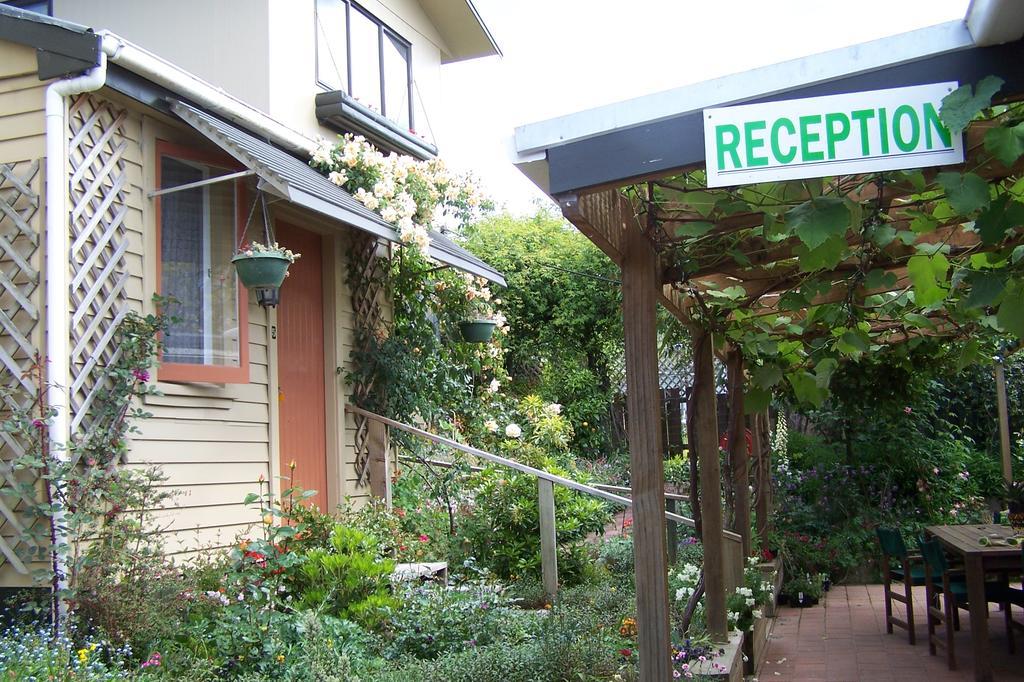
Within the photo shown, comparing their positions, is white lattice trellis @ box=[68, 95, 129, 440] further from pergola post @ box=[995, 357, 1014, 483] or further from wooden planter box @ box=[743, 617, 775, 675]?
pergola post @ box=[995, 357, 1014, 483]

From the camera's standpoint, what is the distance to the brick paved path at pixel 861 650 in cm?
630

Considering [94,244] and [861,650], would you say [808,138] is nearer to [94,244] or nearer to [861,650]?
[94,244]

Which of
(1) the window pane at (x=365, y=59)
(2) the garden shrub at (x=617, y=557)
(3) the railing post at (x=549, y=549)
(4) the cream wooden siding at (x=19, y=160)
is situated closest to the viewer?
(4) the cream wooden siding at (x=19, y=160)

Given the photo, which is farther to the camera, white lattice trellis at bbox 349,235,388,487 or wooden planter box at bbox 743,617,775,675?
white lattice trellis at bbox 349,235,388,487

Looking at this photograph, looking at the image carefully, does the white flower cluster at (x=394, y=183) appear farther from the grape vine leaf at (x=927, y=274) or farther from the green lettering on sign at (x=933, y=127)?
the green lettering on sign at (x=933, y=127)

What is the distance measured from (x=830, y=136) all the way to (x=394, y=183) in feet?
18.0

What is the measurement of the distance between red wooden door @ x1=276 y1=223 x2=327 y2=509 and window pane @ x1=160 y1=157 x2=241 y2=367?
87 cm

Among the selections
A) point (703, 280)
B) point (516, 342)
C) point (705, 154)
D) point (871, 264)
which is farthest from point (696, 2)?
point (516, 342)

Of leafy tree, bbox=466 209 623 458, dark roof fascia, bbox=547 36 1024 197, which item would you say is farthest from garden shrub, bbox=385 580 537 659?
leafy tree, bbox=466 209 623 458

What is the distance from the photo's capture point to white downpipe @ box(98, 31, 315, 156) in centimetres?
541

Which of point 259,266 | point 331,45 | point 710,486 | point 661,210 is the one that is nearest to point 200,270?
point 259,266

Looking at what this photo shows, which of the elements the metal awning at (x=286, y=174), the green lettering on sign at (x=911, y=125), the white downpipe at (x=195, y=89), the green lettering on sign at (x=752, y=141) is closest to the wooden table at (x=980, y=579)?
the green lettering on sign at (x=911, y=125)

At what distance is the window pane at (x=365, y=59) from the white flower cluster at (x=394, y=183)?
3.80 feet

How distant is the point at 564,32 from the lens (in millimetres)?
20297
